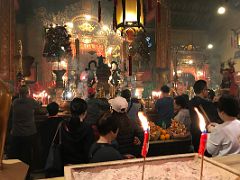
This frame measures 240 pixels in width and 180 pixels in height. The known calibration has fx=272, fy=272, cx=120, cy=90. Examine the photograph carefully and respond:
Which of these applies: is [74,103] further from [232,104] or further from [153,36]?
[153,36]

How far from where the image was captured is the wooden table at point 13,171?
4.73 ft

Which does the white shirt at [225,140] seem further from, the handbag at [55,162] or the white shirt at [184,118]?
the white shirt at [184,118]

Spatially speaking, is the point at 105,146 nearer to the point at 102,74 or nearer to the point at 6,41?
the point at 102,74

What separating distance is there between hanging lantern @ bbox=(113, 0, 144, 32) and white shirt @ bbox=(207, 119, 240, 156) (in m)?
1.44

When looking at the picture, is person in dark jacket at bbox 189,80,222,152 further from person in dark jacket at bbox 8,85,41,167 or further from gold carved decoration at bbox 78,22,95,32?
gold carved decoration at bbox 78,22,95,32

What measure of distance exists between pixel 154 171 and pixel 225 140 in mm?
1075

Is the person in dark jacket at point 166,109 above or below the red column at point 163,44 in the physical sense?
below

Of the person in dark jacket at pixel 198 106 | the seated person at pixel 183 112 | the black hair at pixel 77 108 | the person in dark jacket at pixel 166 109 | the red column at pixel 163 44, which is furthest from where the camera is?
the red column at pixel 163 44

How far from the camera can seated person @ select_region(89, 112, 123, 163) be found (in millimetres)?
2171

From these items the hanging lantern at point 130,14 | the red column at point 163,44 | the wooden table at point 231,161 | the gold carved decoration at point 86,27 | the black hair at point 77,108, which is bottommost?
the wooden table at point 231,161

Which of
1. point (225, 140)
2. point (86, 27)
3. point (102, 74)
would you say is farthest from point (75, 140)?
point (86, 27)

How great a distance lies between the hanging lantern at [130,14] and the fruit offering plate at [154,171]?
6.05 ft

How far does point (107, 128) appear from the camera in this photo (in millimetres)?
2344

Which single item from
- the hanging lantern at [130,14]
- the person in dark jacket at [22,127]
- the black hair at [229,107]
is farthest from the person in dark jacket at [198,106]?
the person in dark jacket at [22,127]
